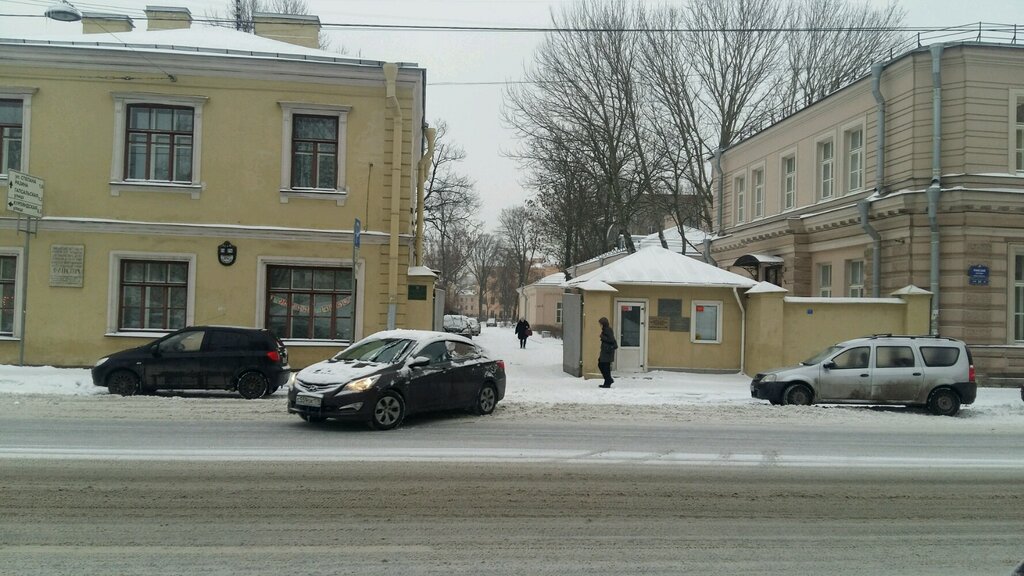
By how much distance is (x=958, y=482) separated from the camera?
26.6 ft

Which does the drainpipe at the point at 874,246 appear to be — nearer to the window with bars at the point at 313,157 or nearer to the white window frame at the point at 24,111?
the window with bars at the point at 313,157

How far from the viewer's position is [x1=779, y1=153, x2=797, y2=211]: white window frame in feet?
86.3

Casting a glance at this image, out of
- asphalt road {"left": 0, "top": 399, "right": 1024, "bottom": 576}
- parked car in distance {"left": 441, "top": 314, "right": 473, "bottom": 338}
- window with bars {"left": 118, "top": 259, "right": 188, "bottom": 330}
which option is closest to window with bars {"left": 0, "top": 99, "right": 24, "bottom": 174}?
window with bars {"left": 118, "top": 259, "right": 188, "bottom": 330}

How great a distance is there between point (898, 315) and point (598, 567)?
16.7 metres

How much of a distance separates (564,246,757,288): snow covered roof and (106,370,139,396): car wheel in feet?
36.1

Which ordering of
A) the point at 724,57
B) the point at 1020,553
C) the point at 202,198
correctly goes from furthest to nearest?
the point at 724,57, the point at 202,198, the point at 1020,553

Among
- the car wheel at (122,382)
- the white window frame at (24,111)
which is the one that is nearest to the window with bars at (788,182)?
the car wheel at (122,382)

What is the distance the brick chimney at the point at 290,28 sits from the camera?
22391mm

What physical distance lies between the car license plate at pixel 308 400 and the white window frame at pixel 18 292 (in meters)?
11.5

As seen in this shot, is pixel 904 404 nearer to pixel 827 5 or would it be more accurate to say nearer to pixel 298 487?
pixel 298 487

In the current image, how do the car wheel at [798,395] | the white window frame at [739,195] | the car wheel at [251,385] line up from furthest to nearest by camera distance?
the white window frame at [739,195], the car wheel at [798,395], the car wheel at [251,385]

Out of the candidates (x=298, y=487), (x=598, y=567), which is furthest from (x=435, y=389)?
(x=598, y=567)

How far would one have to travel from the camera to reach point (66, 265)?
59.5 ft

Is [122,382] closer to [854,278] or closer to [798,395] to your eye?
[798,395]
